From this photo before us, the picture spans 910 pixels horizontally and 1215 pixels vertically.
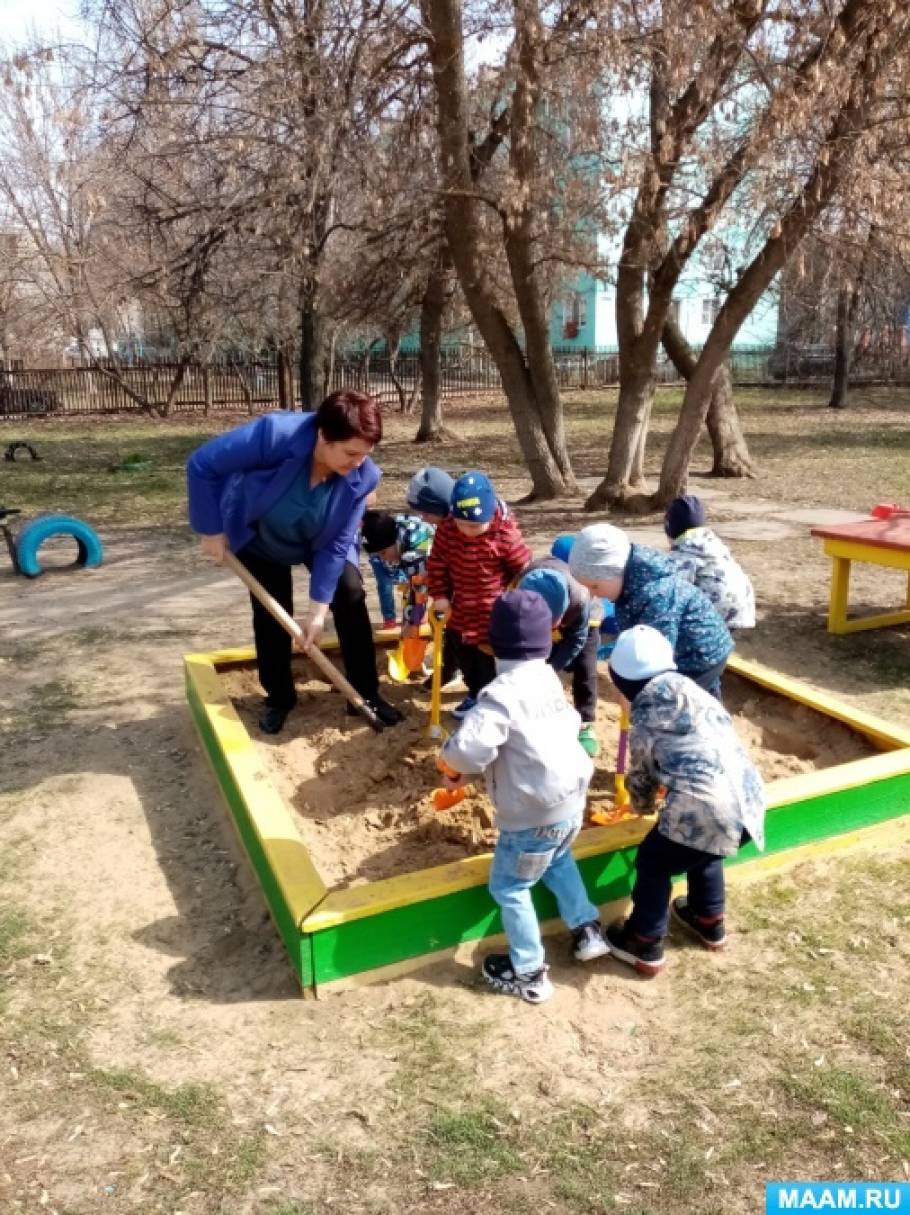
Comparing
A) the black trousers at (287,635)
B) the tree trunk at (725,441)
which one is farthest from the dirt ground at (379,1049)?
the tree trunk at (725,441)

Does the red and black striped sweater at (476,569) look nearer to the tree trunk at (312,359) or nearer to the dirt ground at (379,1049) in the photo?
the dirt ground at (379,1049)

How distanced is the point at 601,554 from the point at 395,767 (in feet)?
4.42

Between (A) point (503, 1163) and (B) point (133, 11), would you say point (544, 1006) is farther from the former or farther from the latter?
(B) point (133, 11)

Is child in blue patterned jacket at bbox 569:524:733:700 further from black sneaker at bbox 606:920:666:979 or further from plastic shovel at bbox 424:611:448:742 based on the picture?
plastic shovel at bbox 424:611:448:742

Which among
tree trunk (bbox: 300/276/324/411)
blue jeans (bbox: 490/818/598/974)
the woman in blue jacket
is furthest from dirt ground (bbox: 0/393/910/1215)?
tree trunk (bbox: 300/276/324/411)

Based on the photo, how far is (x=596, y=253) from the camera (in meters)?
10.5

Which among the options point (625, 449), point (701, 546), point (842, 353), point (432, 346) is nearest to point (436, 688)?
point (701, 546)

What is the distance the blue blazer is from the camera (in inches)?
152

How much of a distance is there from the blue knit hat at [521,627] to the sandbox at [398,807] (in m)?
0.69

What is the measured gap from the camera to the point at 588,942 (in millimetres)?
2986

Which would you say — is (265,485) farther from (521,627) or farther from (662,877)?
(662,877)

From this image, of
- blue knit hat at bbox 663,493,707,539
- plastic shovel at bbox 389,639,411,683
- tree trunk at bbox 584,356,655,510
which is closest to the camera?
blue knit hat at bbox 663,493,707,539

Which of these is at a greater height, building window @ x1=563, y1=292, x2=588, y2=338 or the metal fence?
building window @ x1=563, y1=292, x2=588, y2=338

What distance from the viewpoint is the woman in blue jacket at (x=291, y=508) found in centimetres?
376
